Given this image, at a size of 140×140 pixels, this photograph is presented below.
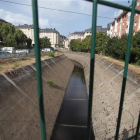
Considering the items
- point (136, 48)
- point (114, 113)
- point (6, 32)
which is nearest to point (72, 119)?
point (114, 113)

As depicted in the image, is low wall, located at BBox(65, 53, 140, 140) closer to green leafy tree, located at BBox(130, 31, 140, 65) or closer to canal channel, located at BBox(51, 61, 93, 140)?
canal channel, located at BBox(51, 61, 93, 140)

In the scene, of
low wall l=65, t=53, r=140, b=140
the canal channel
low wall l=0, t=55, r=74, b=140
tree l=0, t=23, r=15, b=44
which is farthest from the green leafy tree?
tree l=0, t=23, r=15, b=44

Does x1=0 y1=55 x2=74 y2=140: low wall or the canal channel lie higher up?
x1=0 y1=55 x2=74 y2=140: low wall

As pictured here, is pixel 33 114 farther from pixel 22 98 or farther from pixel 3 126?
pixel 3 126

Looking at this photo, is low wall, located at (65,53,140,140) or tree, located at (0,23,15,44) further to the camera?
tree, located at (0,23,15,44)

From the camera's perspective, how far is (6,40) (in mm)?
42062

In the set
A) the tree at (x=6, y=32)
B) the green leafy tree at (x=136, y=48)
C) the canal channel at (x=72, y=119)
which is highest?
the tree at (x=6, y=32)

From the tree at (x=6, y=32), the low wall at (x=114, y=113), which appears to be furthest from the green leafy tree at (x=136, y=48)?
the tree at (x=6, y=32)

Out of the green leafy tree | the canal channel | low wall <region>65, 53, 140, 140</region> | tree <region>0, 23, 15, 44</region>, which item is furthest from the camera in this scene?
tree <region>0, 23, 15, 44</region>

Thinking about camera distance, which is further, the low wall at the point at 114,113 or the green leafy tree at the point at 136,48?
the green leafy tree at the point at 136,48

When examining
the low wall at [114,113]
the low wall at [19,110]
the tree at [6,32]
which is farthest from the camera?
the tree at [6,32]

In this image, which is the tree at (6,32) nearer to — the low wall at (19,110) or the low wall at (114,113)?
the low wall at (19,110)

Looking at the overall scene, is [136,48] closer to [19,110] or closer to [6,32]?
[19,110]

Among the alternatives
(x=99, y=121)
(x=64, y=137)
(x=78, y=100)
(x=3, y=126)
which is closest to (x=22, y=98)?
(x=3, y=126)
